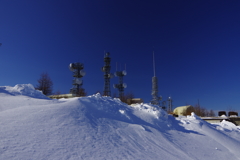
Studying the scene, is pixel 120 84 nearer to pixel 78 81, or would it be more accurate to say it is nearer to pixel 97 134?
pixel 78 81

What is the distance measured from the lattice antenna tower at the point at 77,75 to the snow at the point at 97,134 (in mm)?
23190

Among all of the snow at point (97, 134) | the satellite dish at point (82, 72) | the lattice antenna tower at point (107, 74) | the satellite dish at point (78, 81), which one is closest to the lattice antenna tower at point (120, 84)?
the lattice antenna tower at point (107, 74)

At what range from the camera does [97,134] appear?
399 centimetres

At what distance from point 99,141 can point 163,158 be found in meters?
1.48

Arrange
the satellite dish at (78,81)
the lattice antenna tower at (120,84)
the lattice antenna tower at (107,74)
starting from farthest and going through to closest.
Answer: the lattice antenna tower at (120,84) → the lattice antenna tower at (107,74) → the satellite dish at (78,81)

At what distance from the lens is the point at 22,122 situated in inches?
150

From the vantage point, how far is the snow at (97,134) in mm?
3154

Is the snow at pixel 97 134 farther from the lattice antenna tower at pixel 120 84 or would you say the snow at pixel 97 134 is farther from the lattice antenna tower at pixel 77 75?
the lattice antenna tower at pixel 120 84

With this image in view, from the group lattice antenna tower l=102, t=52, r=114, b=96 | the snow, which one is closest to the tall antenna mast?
lattice antenna tower l=102, t=52, r=114, b=96

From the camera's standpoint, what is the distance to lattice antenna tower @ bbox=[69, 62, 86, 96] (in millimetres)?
29530

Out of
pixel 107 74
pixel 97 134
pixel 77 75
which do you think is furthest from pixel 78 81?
pixel 97 134

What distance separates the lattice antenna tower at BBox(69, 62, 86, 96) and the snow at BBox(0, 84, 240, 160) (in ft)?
76.1

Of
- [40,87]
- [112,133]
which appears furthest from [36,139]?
[40,87]

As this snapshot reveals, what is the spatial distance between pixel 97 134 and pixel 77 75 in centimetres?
2761
